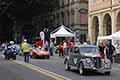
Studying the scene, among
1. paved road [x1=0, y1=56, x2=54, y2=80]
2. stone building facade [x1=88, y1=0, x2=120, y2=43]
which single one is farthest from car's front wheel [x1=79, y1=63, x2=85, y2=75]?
stone building facade [x1=88, y1=0, x2=120, y2=43]

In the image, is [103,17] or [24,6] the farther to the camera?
[24,6]

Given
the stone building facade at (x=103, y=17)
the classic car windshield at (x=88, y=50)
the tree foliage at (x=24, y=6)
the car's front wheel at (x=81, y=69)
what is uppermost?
the tree foliage at (x=24, y=6)

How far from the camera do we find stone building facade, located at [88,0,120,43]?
170ft

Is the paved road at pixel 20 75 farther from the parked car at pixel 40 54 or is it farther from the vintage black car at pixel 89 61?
the parked car at pixel 40 54

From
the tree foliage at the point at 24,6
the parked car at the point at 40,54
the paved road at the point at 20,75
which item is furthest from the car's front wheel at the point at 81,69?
the tree foliage at the point at 24,6

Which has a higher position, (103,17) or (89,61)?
(103,17)

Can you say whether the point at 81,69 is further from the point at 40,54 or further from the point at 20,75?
the point at 40,54

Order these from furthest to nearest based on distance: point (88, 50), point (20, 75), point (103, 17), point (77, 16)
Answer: point (77, 16), point (103, 17), point (88, 50), point (20, 75)

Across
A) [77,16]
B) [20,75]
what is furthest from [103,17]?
[20,75]

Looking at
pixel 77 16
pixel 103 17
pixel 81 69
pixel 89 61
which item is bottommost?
pixel 81 69

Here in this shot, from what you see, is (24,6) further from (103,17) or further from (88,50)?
(88,50)

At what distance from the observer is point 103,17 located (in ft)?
183

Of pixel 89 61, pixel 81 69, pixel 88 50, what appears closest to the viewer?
pixel 89 61

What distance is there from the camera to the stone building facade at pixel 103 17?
51719mm
